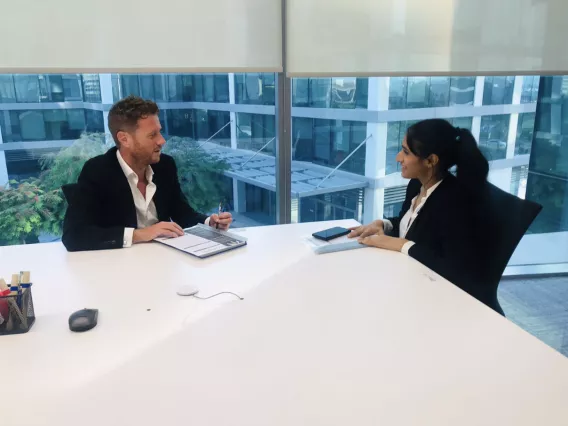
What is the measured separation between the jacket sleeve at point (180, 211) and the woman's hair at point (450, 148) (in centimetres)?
111

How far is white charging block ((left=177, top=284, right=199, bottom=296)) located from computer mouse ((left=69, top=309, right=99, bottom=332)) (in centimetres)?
27

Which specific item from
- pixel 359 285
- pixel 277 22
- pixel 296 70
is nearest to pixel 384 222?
pixel 359 285

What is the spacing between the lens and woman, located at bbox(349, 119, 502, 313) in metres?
1.74

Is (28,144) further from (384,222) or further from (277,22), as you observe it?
(384,222)

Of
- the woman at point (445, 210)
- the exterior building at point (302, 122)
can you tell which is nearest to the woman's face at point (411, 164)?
the woman at point (445, 210)

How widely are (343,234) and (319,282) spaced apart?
1.76 feet

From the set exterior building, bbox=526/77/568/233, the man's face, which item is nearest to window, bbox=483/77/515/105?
exterior building, bbox=526/77/568/233

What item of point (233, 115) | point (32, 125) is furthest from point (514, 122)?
point (32, 125)

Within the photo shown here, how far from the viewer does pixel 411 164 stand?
1970mm

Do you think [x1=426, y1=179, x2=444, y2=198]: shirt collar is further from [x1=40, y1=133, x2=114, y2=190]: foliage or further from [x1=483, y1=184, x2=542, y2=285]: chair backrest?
[x1=40, y1=133, x2=114, y2=190]: foliage

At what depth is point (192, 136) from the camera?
2963 mm

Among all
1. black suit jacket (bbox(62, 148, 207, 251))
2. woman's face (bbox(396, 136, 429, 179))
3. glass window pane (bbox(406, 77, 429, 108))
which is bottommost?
black suit jacket (bbox(62, 148, 207, 251))

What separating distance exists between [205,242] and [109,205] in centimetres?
51

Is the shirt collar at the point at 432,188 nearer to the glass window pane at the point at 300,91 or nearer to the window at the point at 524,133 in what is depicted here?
the glass window pane at the point at 300,91
